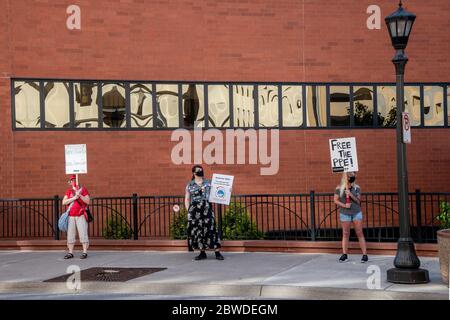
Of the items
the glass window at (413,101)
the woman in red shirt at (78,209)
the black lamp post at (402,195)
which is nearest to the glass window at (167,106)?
the woman in red shirt at (78,209)

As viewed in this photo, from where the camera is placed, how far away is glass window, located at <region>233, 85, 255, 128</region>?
22000mm

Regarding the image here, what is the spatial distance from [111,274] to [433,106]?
13792 mm

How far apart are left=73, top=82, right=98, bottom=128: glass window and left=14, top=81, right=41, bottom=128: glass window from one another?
3.48ft

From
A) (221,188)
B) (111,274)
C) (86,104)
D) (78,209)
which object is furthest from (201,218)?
(86,104)

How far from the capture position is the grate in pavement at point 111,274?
12656mm

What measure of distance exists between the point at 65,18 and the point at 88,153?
3876 millimetres

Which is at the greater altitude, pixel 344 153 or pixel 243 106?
pixel 243 106

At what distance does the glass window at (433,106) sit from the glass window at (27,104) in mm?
11894

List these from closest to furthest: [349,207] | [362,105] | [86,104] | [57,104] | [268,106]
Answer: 1. [349,207]
2. [57,104]
3. [86,104]
4. [268,106]
5. [362,105]

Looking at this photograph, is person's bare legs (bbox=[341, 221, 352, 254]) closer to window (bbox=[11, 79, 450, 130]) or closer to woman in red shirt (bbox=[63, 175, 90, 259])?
woman in red shirt (bbox=[63, 175, 90, 259])

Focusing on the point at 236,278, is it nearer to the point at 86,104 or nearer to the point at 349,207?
the point at 349,207

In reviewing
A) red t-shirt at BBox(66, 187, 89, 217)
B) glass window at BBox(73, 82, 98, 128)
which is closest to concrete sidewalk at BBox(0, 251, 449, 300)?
red t-shirt at BBox(66, 187, 89, 217)

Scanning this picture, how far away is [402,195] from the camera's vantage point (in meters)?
11.7

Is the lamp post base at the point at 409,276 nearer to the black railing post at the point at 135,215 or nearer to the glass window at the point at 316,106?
the black railing post at the point at 135,215
